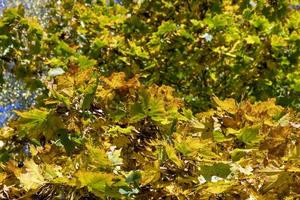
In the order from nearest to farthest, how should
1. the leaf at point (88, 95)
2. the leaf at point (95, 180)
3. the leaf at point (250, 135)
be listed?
the leaf at point (95, 180)
the leaf at point (250, 135)
the leaf at point (88, 95)

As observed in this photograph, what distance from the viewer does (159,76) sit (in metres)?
5.11

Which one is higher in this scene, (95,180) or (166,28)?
(166,28)

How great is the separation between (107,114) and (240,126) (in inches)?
22.8

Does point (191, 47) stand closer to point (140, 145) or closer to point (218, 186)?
point (140, 145)

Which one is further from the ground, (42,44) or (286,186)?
(42,44)

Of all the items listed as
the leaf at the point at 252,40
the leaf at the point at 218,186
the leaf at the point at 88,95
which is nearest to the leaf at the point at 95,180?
the leaf at the point at 218,186

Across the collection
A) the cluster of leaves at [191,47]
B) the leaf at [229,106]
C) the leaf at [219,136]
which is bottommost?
the leaf at [219,136]

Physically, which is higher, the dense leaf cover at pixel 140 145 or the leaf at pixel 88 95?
the leaf at pixel 88 95

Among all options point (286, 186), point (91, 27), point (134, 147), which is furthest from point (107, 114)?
point (91, 27)

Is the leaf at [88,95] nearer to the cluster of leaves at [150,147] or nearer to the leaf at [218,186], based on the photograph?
the cluster of leaves at [150,147]

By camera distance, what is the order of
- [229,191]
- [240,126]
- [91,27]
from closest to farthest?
[229,191]
[240,126]
[91,27]

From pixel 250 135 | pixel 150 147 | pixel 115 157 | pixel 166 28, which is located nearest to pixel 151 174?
pixel 115 157

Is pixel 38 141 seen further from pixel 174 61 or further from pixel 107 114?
pixel 174 61

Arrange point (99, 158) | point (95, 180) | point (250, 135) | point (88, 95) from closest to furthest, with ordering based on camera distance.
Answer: point (95, 180) → point (99, 158) → point (250, 135) → point (88, 95)
